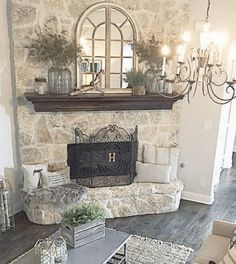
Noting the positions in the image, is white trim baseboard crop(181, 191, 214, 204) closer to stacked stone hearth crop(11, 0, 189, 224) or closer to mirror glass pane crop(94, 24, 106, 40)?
stacked stone hearth crop(11, 0, 189, 224)

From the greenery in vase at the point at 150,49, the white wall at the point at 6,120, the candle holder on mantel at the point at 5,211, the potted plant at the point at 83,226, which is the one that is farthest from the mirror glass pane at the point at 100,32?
the potted plant at the point at 83,226

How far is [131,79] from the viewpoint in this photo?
479 cm

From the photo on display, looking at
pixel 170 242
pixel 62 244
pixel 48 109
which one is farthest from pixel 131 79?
pixel 62 244

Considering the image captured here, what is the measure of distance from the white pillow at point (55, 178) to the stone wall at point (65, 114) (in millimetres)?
195

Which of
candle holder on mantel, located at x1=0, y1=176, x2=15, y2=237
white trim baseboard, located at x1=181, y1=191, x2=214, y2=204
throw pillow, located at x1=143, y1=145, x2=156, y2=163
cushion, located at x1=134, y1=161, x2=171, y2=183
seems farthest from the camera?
white trim baseboard, located at x1=181, y1=191, x2=214, y2=204

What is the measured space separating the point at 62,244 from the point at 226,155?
4.79 metres

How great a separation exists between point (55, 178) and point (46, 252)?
6.72 feet

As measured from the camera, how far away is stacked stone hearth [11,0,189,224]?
4.37 metres

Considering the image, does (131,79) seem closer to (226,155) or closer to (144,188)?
(144,188)

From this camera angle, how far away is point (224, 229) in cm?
337

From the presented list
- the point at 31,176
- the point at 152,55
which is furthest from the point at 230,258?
the point at 152,55

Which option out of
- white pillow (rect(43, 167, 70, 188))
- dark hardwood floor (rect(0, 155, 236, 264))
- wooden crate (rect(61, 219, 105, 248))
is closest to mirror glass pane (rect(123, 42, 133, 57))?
white pillow (rect(43, 167, 70, 188))

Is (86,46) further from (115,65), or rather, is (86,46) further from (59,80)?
(59,80)

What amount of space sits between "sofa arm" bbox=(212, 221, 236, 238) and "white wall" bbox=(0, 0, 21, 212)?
9.22 feet
